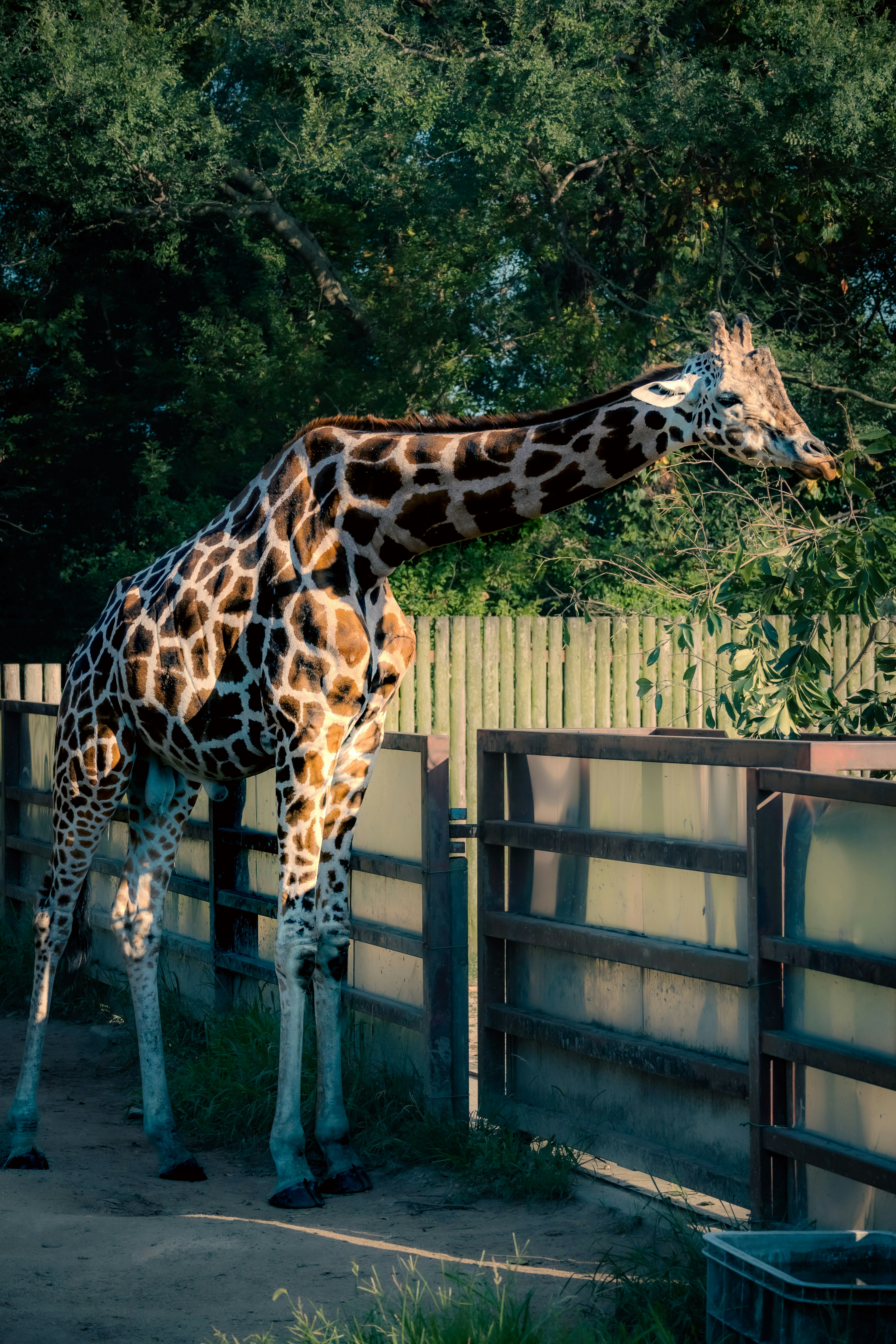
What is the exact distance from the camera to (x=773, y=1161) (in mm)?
3928

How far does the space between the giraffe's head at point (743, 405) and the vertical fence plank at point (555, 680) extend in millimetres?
6196

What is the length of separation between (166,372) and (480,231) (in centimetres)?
541

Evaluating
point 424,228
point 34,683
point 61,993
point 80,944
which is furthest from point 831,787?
point 424,228

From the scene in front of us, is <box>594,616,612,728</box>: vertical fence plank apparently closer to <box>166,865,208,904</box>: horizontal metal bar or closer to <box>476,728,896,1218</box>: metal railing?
<box>166,865,208,904</box>: horizontal metal bar

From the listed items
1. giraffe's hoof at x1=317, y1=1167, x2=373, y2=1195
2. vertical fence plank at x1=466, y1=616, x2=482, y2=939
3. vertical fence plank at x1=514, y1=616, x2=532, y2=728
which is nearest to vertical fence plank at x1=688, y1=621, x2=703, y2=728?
vertical fence plank at x1=514, y1=616, x2=532, y2=728

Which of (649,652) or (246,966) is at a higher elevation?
(649,652)

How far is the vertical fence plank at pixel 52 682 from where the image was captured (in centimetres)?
1037

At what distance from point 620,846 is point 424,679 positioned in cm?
579

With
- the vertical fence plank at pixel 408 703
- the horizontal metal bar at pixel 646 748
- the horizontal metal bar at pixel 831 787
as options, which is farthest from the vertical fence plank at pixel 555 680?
the horizontal metal bar at pixel 831 787

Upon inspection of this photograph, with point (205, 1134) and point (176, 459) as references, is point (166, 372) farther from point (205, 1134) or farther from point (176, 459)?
point (205, 1134)

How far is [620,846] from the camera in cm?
471

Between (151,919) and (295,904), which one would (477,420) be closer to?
(295,904)

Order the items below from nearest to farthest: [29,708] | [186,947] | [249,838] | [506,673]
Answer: [249,838], [186,947], [29,708], [506,673]

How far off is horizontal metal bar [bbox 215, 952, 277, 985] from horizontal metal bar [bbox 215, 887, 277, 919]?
0.21 meters
